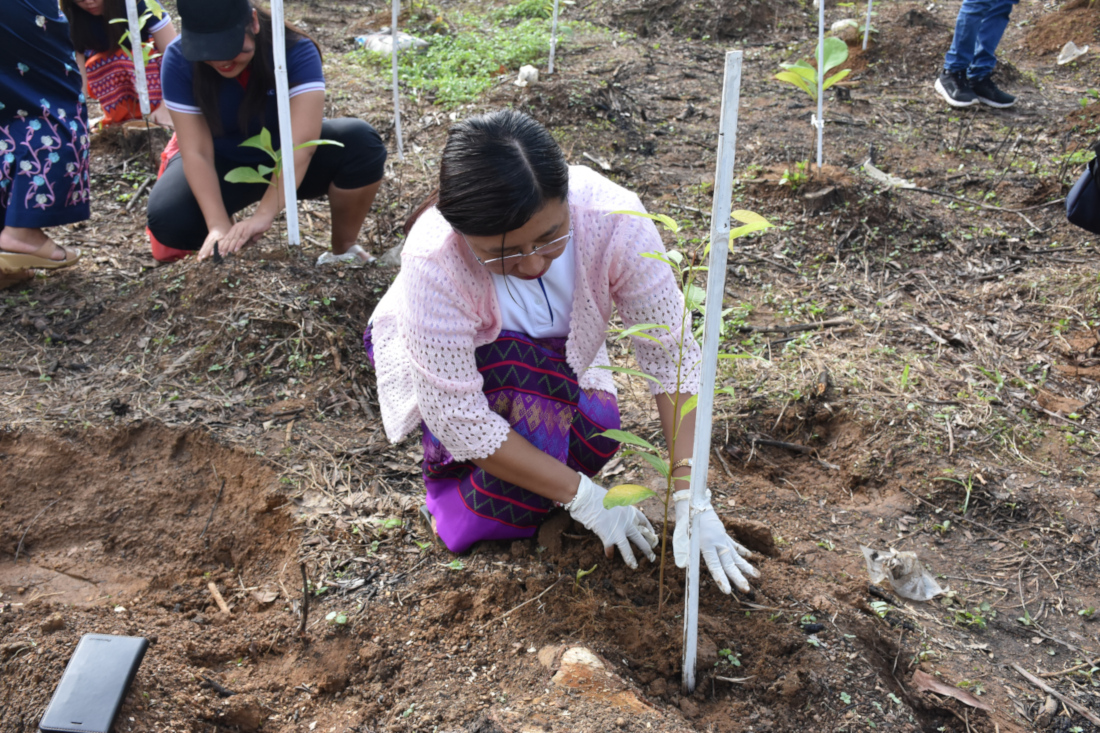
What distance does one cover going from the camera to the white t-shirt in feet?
5.53

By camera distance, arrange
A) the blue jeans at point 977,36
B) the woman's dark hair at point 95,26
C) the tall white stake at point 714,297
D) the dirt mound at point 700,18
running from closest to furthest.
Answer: the tall white stake at point 714,297, the woman's dark hair at point 95,26, the blue jeans at point 977,36, the dirt mound at point 700,18

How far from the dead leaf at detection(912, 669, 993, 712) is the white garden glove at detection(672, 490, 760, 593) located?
35cm

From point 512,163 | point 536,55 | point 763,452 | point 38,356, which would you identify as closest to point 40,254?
point 38,356

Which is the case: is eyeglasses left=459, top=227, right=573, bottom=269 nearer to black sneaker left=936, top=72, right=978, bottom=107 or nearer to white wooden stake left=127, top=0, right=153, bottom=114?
white wooden stake left=127, top=0, right=153, bottom=114

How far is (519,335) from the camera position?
174 cm

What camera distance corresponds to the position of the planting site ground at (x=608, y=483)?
1449mm

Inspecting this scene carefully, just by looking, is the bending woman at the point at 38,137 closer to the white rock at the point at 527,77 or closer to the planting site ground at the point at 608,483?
the planting site ground at the point at 608,483

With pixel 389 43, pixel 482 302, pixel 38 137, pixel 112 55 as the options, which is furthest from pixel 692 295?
pixel 389 43

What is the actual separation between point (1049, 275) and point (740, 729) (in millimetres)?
2457

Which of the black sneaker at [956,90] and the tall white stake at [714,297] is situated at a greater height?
the tall white stake at [714,297]

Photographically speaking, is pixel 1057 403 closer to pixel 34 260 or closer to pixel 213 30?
pixel 213 30

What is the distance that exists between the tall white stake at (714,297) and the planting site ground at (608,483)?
31 cm

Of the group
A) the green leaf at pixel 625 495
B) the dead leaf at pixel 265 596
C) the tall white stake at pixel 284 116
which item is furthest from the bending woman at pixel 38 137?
the green leaf at pixel 625 495

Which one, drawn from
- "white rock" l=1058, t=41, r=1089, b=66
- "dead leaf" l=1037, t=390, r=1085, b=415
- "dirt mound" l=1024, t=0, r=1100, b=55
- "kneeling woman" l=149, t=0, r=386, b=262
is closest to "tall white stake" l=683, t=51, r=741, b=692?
"dead leaf" l=1037, t=390, r=1085, b=415
